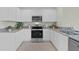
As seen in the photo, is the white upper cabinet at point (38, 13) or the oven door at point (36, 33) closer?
the oven door at point (36, 33)

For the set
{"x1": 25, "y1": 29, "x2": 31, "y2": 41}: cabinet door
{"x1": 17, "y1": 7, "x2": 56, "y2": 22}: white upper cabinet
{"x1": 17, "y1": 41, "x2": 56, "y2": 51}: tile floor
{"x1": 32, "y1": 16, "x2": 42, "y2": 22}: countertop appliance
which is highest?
{"x1": 17, "y1": 7, "x2": 56, "y2": 22}: white upper cabinet

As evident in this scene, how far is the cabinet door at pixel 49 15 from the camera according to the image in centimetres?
635

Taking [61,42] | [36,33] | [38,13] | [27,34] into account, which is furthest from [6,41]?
[38,13]

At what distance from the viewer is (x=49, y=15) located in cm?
637

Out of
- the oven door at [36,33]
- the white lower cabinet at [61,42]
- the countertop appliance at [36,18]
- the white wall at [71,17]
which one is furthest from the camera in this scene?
the countertop appliance at [36,18]

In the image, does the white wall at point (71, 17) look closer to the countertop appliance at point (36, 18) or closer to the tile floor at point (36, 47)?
the tile floor at point (36, 47)

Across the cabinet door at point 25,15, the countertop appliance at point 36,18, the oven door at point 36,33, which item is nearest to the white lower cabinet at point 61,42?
the oven door at point 36,33

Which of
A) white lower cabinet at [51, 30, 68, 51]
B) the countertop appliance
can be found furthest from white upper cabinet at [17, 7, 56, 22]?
white lower cabinet at [51, 30, 68, 51]

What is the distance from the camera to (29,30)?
6086 millimetres

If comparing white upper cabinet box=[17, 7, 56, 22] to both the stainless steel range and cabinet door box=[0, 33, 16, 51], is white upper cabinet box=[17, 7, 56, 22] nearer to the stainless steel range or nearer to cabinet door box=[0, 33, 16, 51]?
the stainless steel range

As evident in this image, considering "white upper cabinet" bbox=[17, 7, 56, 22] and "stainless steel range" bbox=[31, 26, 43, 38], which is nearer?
"stainless steel range" bbox=[31, 26, 43, 38]

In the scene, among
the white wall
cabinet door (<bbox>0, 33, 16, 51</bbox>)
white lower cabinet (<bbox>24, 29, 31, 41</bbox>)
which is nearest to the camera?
cabinet door (<bbox>0, 33, 16, 51</bbox>)

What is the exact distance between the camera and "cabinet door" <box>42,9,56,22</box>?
6348mm
